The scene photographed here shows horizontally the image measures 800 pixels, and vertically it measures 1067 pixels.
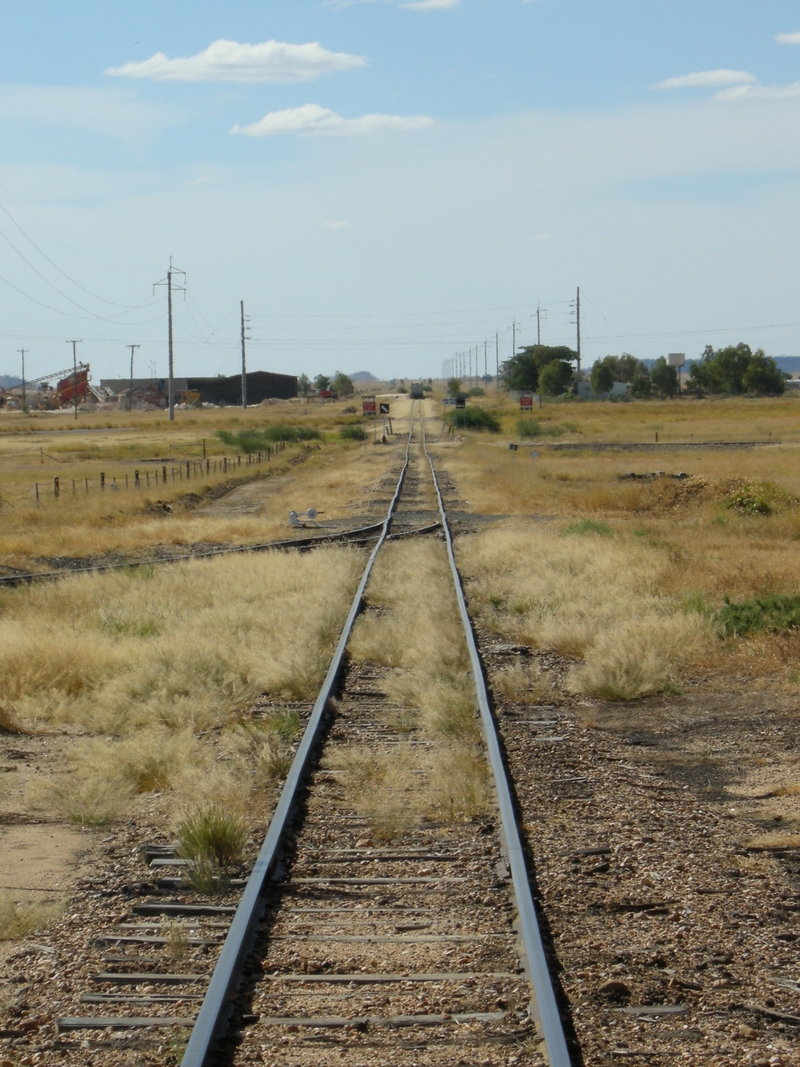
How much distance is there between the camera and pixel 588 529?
24969 mm

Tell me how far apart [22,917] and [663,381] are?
19139cm

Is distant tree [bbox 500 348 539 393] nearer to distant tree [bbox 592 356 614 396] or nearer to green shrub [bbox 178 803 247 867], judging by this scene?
distant tree [bbox 592 356 614 396]

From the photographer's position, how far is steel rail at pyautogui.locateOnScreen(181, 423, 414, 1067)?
15.2 ft

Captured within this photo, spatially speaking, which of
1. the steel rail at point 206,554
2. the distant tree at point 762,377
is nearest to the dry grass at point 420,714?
the steel rail at point 206,554

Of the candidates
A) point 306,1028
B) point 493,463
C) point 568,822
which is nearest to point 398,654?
point 568,822

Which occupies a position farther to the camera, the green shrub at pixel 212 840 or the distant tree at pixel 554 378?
the distant tree at pixel 554 378

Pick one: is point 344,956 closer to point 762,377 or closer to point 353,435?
point 353,435

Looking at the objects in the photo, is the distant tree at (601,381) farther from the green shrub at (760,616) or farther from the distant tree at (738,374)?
the green shrub at (760,616)

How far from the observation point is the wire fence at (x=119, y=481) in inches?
1494

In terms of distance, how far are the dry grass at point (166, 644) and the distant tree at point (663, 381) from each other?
17877 centimetres

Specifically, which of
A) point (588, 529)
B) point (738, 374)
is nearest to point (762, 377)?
point (738, 374)

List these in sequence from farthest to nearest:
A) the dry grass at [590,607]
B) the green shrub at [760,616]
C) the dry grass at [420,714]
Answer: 1. the green shrub at [760,616]
2. the dry grass at [590,607]
3. the dry grass at [420,714]

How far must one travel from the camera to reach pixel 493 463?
50.7m

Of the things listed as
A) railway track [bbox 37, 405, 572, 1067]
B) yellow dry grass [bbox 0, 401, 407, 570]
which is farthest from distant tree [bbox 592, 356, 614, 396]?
railway track [bbox 37, 405, 572, 1067]
